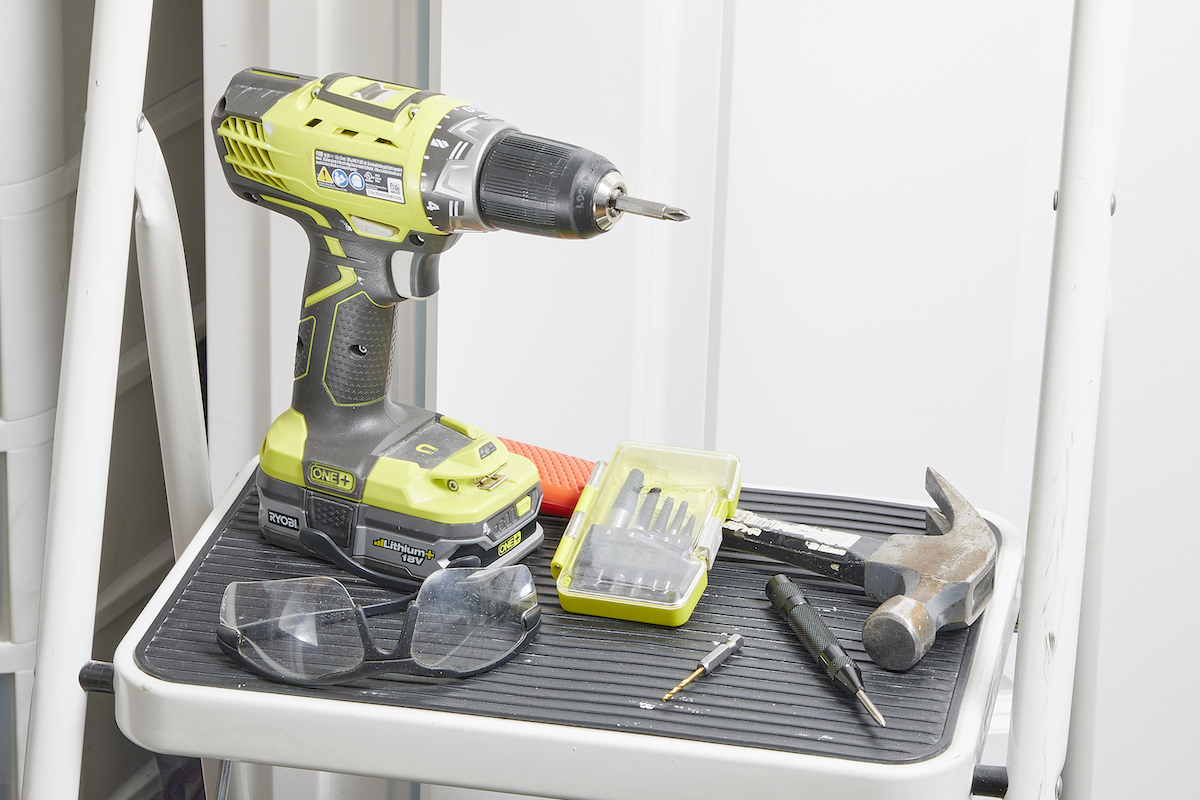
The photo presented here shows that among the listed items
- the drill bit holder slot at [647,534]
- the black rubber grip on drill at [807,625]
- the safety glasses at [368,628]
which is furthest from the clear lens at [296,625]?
the black rubber grip on drill at [807,625]

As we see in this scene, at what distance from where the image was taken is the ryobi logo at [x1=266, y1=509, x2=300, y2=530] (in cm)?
65

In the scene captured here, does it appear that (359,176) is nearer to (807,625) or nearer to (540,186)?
(540,186)

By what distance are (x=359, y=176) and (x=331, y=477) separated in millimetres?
170

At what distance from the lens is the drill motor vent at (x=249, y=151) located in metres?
0.63

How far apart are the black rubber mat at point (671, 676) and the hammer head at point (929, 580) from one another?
0.05 feet

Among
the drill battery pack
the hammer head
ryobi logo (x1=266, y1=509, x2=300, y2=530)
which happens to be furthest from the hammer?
ryobi logo (x1=266, y1=509, x2=300, y2=530)

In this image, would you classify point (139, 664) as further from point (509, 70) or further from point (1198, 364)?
point (1198, 364)

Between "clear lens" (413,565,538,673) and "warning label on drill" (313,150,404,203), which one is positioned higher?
"warning label on drill" (313,150,404,203)

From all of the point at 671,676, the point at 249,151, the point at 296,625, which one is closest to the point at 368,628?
the point at 296,625

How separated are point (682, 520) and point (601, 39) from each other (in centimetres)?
A: 42

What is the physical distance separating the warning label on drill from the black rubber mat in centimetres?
22

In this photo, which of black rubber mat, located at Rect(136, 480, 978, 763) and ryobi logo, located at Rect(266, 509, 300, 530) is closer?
black rubber mat, located at Rect(136, 480, 978, 763)

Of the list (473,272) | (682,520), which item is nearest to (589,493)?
(682,520)

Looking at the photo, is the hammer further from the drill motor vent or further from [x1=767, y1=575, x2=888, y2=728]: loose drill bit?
the drill motor vent
